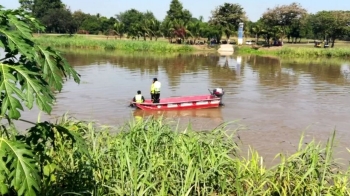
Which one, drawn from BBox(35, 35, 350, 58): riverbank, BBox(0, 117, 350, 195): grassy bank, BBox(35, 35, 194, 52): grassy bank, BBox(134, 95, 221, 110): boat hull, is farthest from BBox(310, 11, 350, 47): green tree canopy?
BBox(0, 117, 350, 195): grassy bank

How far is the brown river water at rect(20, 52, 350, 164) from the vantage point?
11366 mm

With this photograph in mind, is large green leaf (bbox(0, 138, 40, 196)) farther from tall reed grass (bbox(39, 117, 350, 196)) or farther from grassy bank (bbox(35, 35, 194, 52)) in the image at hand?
grassy bank (bbox(35, 35, 194, 52))

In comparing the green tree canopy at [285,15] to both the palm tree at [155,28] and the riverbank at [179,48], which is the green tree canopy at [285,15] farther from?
the palm tree at [155,28]

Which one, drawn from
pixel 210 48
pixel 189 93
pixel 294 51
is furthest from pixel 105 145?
pixel 210 48

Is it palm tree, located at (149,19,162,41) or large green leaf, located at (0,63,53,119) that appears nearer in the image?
large green leaf, located at (0,63,53,119)

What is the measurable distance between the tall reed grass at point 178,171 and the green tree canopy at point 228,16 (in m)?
51.4

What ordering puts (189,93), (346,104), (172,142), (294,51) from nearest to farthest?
(172,142)
(346,104)
(189,93)
(294,51)

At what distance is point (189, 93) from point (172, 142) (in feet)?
42.9

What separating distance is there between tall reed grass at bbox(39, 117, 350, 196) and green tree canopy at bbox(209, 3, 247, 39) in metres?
51.4

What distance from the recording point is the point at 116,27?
5838 cm

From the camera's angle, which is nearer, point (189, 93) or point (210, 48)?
point (189, 93)

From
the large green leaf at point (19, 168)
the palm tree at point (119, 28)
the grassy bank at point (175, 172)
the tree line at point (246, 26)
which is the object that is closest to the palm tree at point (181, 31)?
the tree line at point (246, 26)

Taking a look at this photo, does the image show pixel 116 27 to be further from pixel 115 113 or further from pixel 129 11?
pixel 115 113

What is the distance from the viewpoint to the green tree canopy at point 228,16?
55562mm
